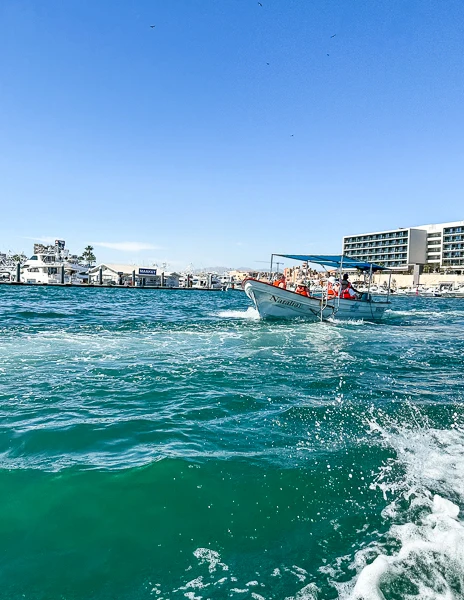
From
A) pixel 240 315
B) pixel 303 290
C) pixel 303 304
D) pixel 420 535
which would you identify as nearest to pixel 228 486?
pixel 420 535

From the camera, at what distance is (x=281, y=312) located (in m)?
26.5

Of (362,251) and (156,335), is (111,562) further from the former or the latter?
(362,251)

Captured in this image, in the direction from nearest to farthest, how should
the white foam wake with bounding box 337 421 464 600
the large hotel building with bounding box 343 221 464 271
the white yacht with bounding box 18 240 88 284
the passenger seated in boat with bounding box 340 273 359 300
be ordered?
1. the white foam wake with bounding box 337 421 464 600
2. the passenger seated in boat with bounding box 340 273 359 300
3. the white yacht with bounding box 18 240 88 284
4. the large hotel building with bounding box 343 221 464 271

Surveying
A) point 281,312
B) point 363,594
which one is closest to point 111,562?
point 363,594

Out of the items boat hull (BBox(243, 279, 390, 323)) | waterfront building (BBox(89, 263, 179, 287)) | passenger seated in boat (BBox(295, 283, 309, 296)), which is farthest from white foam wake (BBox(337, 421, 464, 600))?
waterfront building (BBox(89, 263, 179, 287))

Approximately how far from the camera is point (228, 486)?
190 inches

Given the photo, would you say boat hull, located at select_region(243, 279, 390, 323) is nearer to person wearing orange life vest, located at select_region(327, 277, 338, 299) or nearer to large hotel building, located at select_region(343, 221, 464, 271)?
person wearing orange life vest, located at select_region(327, 277, 338, 299)

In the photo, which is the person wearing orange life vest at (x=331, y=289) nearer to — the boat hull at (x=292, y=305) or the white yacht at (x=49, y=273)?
the boat hull at (x=292, y=305)

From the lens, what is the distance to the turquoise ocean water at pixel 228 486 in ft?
11.2

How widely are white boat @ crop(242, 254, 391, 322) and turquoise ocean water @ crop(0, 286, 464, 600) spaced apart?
1546 cm

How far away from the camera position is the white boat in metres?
26.0

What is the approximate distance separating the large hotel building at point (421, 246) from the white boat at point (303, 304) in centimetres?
10508

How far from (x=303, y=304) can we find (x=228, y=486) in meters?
22.5

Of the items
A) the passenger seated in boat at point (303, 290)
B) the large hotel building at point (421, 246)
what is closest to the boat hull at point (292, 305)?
the passenger seated in boat at point (303, 290)
